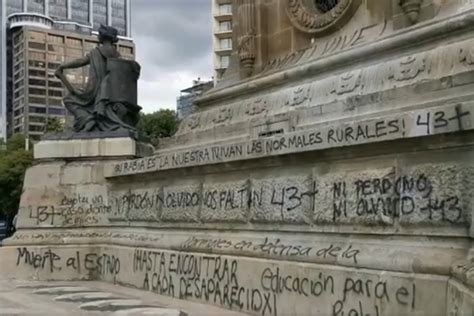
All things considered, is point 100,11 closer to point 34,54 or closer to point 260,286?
point 34,54

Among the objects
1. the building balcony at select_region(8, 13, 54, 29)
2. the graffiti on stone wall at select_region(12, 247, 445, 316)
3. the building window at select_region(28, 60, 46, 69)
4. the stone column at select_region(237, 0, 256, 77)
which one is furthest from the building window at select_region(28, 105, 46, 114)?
the stone column at select_region(237, 0, 256, 77)

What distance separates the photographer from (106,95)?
1441cm

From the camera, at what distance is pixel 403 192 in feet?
21.1

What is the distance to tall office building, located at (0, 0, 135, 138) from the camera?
3098 inches

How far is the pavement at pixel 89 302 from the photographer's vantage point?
906 cm

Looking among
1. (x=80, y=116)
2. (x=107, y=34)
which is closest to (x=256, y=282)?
(x=80, y=116)

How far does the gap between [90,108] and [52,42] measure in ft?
220

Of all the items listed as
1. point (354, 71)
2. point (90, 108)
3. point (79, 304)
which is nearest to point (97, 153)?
point (90, 108)

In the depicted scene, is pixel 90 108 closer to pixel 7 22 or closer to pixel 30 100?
pixel 30 100

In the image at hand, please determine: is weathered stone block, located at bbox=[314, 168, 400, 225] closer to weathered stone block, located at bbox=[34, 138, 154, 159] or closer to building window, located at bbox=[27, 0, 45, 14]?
weathered stone block, located at bbox=[34, 138, 154, 159]

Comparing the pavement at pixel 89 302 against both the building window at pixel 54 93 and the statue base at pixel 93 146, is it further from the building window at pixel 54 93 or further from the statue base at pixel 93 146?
the building window at pixel 54 93

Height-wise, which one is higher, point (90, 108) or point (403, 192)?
point (90, 108)

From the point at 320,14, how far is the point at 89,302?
568cm

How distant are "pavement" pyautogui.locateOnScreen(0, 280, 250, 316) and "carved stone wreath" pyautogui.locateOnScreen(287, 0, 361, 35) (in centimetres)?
476
